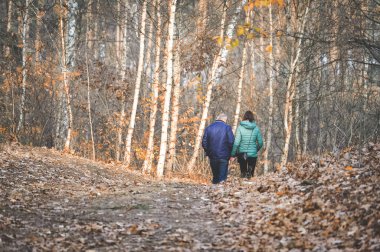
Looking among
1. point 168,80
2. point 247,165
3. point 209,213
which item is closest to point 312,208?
point 209,213

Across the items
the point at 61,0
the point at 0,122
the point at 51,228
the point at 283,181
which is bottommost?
the point at 51,228

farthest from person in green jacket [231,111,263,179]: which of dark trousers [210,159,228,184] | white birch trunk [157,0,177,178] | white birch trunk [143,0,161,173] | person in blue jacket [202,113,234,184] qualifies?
white birch trunk [143,0,161,173]

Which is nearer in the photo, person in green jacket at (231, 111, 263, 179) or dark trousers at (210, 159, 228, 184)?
dark trousers at (210, 159, 228, 184)

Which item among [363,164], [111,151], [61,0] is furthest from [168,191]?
[111,151]

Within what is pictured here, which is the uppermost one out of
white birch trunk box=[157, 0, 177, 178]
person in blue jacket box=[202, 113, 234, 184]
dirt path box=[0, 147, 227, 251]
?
white birch trunk box=[157, 0, 177, 178]

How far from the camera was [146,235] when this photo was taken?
21.1 ft

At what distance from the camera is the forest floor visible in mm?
5672

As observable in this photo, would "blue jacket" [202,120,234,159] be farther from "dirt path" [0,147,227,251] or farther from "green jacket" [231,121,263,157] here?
"dirt path" [0,147,227,251]

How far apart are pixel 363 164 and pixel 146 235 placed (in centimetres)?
412

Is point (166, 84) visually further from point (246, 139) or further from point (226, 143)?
point (246, 139)

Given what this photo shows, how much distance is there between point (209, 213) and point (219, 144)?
3560 millimetres

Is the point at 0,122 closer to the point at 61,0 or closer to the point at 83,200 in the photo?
the point at 61,0

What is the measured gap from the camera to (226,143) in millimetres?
11078

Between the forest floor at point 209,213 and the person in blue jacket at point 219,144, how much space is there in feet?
3.51
